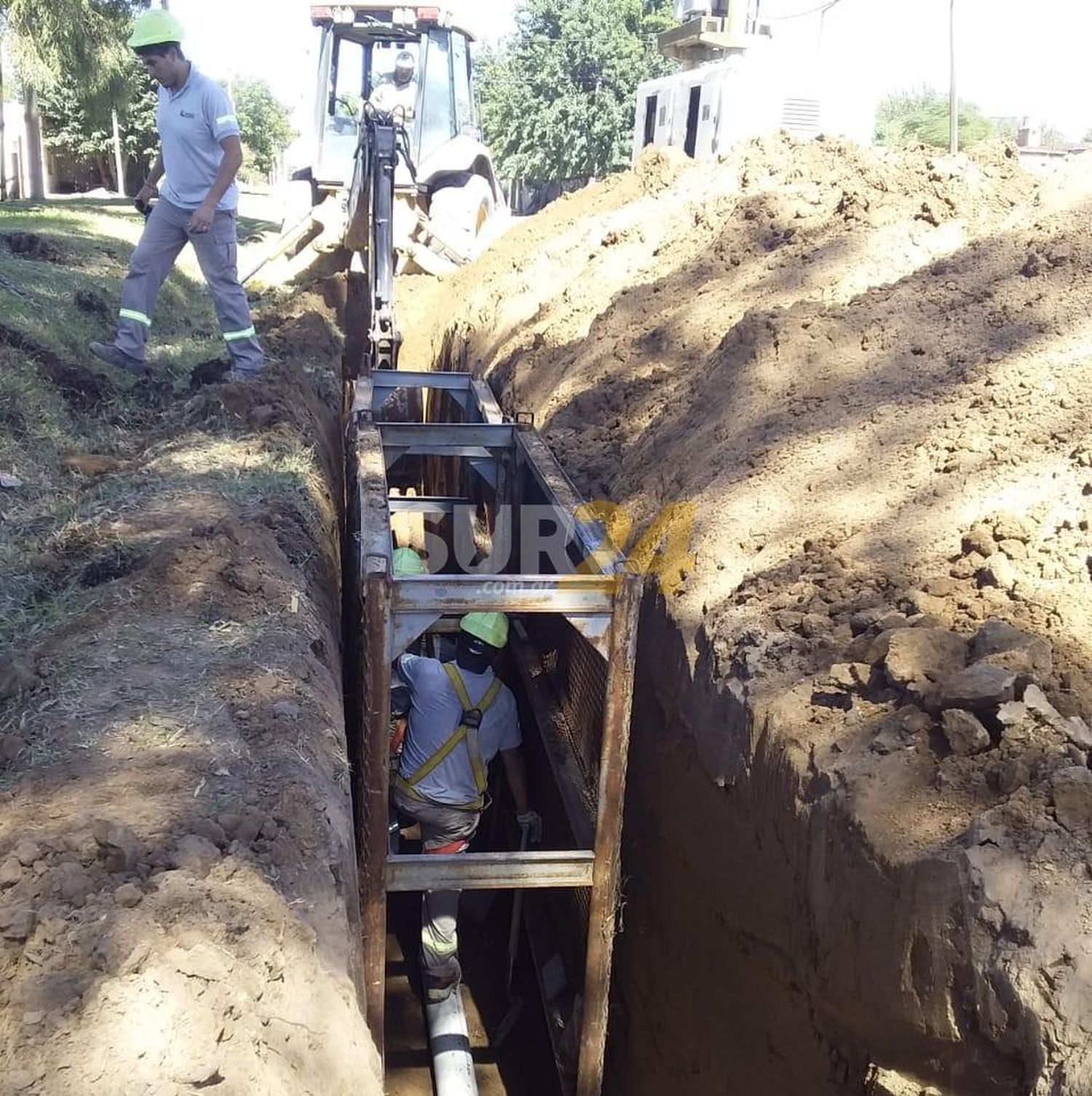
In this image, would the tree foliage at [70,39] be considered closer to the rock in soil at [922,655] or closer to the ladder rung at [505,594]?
the ladder rung at [505,594]

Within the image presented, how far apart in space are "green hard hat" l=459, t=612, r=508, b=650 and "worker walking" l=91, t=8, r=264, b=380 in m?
2.99

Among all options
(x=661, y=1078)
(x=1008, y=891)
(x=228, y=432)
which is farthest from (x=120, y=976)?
(x=228, y=432)

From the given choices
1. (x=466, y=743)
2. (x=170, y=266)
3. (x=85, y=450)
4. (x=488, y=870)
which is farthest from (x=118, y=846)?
(x=170, y=266)

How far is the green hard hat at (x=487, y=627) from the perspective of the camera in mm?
4840

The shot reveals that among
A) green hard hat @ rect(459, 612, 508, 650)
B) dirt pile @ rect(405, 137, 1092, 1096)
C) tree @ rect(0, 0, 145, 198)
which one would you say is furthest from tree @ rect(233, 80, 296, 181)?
green hard hat @ rect(459, 612, 508, 650)

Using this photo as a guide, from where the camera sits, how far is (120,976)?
7.17 ft

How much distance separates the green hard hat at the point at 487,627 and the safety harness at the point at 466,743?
0.20m

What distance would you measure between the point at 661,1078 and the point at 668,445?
9.20ft

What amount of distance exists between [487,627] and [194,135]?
361 cm

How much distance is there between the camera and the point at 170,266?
22.4ft

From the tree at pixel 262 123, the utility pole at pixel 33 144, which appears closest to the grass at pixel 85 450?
the utility pole at pixel 33 144

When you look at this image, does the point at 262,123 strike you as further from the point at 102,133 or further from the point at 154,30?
the point at 154,30

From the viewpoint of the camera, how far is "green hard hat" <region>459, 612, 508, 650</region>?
15.9 ft

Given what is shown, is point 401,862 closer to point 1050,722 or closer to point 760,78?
point 1050,722
